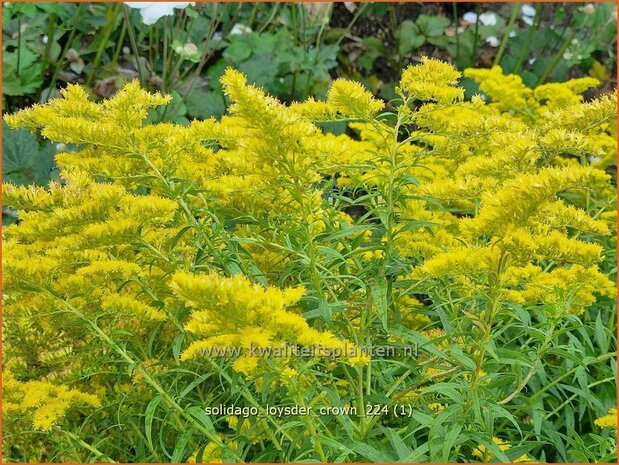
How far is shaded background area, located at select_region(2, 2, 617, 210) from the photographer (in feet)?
13.8

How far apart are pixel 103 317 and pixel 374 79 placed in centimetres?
336

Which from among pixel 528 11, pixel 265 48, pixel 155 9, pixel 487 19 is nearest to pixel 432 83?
pixel 155 9

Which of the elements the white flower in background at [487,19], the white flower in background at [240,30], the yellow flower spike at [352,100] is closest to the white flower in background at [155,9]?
the white flower in background at [240,30]

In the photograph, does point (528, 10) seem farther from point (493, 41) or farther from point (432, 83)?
point (432, 83)

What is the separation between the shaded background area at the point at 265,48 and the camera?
4.20m

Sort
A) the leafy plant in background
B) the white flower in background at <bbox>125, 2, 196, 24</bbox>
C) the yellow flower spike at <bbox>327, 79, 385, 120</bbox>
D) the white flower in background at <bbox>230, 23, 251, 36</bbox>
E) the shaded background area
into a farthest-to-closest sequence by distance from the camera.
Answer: the white flower in background at <bbox>230, 23, 251, 36</bbox>
the shaded background area
the white flower in background at <bbox>125, 2, 196, 24</bbox>
the yellow flower spike at <bbox>327, 79, 385, 120</bbox>
the leafy plant in background

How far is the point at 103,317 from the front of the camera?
212 cm

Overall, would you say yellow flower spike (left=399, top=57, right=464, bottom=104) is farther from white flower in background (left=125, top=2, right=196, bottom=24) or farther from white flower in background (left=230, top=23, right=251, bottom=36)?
white flower in background (left=230, top=23, right=251, bottom=36)

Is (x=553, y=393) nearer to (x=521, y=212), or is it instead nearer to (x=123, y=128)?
(x=521, y=212)

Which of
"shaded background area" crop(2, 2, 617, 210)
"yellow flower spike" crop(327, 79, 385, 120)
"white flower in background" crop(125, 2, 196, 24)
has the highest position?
"yellow flower spike" crop(327, 79, 385, 120)

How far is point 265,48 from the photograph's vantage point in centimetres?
468

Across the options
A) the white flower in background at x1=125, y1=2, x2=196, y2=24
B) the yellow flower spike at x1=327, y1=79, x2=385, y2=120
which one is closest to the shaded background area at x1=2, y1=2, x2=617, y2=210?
the white flower in background at x1=125, y1=2, x2=196, y2=24

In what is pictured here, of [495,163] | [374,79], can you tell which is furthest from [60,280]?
[374,79]

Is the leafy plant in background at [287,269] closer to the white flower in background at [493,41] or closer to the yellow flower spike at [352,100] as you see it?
the yellow flower spike at [352,100]
